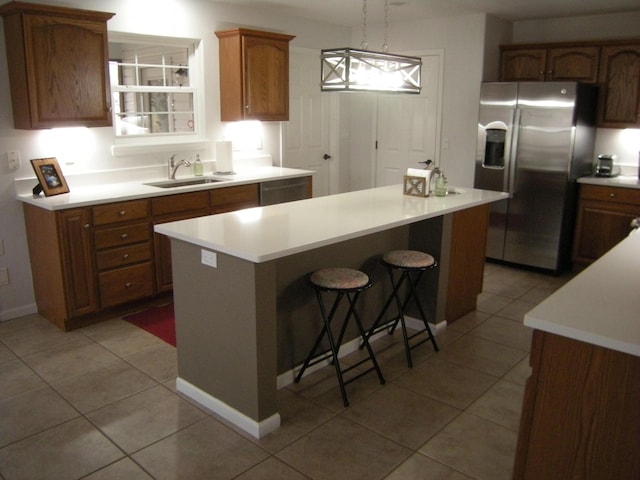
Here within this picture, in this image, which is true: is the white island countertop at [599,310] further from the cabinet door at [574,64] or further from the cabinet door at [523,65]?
the cabinet door at [523,65]

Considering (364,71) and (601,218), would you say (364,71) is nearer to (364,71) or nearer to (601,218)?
(364,71)

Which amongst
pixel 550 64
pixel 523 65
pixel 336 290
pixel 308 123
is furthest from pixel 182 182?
pixel 550 64

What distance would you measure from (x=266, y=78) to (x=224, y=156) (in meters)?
0.83

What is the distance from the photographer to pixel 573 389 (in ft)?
5.74

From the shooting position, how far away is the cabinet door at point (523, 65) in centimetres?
543

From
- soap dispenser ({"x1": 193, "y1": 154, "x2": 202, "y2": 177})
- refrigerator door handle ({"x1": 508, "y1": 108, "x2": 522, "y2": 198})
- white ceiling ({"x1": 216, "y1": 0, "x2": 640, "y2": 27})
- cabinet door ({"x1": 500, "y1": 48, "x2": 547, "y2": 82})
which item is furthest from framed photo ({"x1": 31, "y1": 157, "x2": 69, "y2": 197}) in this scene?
cabinet door ({"x1": 500, "y1": 48, "x2": 547, "y2": 82})

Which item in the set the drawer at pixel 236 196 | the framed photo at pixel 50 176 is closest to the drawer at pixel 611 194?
the drawer at pixel 236 196

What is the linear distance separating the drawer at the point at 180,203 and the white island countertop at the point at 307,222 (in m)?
1.07

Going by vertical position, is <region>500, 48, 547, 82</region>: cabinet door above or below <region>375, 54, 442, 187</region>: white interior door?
above

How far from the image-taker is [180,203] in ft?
14.0

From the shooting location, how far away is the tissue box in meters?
3.91

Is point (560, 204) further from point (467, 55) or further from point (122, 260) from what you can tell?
point (122, 260)

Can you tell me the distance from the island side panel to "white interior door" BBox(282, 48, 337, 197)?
3.39 meters

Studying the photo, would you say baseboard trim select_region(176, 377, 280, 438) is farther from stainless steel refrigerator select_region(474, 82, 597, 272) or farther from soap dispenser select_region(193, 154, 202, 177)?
stainless steel refrigerator select_region(474, 82, 597, 272)
